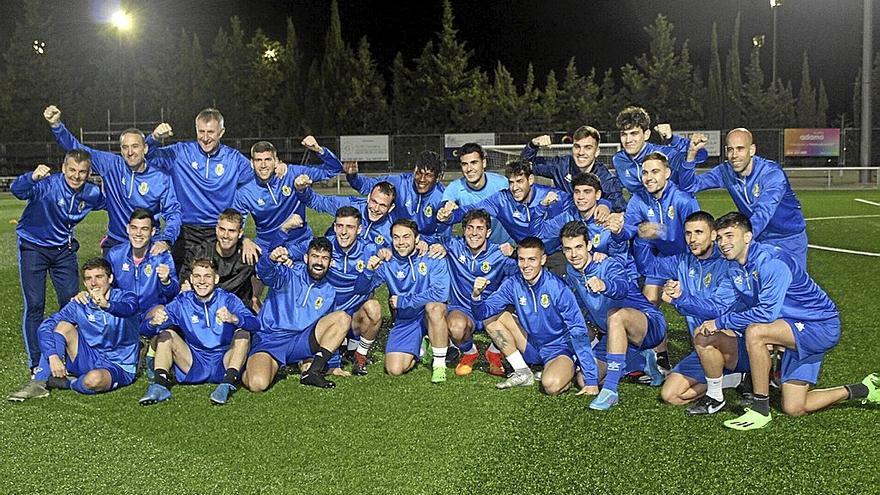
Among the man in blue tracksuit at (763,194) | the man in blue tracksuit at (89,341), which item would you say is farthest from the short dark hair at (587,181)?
the man in blue tracksuit at (89,341)

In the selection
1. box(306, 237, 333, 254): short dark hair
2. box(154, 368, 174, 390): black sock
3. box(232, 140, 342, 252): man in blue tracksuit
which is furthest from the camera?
box(232, 140, 342, 252): man in blue tracksuit

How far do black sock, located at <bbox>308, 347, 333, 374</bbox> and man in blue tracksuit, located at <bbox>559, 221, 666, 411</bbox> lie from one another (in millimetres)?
1901

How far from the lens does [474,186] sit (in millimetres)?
7520

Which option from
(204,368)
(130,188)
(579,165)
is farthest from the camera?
(579,165)

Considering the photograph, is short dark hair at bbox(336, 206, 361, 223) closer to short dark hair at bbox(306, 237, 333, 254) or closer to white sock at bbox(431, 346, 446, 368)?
short dark hair at bbox(306, 237, 333, 254)

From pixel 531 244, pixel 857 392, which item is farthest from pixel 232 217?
pixel 857 392

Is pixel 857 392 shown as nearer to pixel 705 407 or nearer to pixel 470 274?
pixel 705 407

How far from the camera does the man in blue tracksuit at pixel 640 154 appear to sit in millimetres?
6824

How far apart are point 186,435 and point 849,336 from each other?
5.66 meters

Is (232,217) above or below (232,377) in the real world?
above

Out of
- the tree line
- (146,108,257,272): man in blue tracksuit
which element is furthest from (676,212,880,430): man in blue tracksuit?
the tree line

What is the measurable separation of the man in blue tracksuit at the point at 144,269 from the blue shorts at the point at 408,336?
67.3 inches

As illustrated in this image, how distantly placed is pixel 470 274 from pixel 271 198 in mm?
2009

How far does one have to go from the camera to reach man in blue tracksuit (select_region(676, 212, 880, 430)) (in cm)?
505
